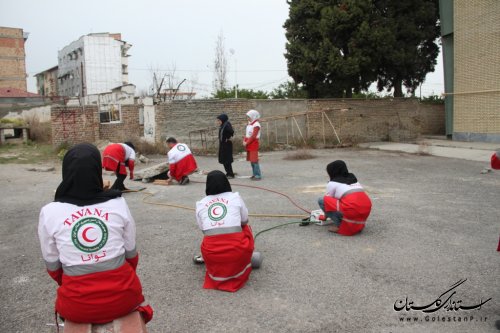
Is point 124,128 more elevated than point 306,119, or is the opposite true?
point 306,119

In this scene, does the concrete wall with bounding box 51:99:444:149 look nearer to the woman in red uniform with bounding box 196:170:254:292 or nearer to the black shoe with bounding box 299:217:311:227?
the black shoe with bounding box 299:217:311:227

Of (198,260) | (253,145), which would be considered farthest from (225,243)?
(253,145)

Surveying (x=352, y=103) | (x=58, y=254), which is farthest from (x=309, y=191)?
(x=352, y=103)

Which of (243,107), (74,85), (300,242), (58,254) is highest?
(74,85)

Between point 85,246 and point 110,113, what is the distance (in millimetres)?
16316

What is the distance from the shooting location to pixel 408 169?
1117cm

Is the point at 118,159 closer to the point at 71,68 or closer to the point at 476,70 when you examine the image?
the point at 476,70

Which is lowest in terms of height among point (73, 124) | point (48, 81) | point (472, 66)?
point (73, 124)

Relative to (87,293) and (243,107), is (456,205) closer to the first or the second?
(87,293)

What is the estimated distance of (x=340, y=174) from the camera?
558 centimetres

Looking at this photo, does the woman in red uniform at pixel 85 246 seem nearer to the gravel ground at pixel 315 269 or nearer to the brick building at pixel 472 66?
the gravel ground at pixel 315 269

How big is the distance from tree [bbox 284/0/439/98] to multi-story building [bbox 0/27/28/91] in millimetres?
45950

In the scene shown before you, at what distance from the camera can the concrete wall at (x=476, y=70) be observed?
15.1 metres

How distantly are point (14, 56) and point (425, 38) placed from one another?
52171 mm
